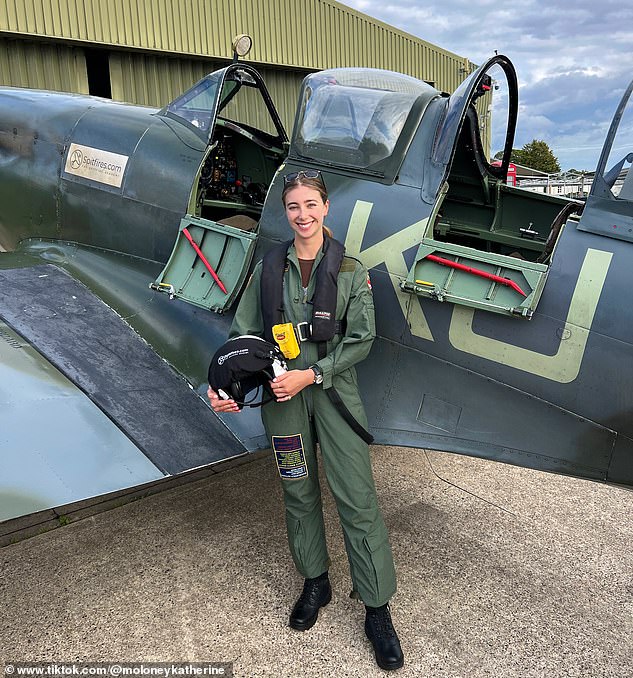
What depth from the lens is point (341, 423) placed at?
247cm

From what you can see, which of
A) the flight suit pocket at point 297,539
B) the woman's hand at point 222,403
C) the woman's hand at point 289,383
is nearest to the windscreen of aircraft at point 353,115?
the woman's hand at point 289,383

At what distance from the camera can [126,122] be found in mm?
4070

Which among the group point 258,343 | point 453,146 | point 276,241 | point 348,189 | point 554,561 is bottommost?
point 554,561

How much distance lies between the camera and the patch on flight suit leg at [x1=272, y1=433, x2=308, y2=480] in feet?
8.21

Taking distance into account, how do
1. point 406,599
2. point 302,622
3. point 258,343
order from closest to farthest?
point 258,343 → point 302,622 → point 406,599

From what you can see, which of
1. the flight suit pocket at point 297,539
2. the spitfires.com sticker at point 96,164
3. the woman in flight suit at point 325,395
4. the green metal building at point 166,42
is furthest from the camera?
the green metal building at point 166,42

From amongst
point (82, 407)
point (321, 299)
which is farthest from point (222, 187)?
point (321, 299)

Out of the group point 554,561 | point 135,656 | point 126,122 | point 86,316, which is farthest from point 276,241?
point 554,561

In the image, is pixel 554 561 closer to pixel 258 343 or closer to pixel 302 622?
pixel 302 622

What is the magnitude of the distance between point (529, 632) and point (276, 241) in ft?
6.98

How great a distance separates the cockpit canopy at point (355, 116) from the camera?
9.87 ft

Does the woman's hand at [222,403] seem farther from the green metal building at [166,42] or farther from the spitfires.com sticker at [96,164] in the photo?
the green metal building at [166,42]

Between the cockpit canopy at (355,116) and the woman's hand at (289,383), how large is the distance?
1.20 meters

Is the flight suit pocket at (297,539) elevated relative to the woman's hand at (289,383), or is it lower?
lower
